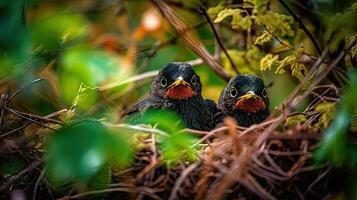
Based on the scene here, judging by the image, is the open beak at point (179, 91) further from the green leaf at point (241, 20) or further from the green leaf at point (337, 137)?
the green leaf at point (337, 137)


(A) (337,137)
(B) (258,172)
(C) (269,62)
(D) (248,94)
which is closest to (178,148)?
(B) (258,172)

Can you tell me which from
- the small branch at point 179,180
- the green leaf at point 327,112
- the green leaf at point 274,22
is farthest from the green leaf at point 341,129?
the green leaf at point 274,22

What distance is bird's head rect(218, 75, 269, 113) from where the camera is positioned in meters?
3.78

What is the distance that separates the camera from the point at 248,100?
3775 millimetres

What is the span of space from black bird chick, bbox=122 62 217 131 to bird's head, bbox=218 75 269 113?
193mm

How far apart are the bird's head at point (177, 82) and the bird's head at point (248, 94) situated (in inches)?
9.5

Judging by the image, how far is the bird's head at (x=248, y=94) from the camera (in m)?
3.78

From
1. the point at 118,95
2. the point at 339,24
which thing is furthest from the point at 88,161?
the point at 118,95

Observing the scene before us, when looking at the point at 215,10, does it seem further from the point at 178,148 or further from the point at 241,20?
the point at 178,148

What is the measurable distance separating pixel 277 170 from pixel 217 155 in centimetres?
23

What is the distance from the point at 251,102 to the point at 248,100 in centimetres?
2

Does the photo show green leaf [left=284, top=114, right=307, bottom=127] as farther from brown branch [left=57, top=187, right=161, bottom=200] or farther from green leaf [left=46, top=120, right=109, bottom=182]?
green leaf [left=46, top=120, right=109, bottom=182]

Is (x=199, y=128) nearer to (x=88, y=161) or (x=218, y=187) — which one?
(x=218, y=187)

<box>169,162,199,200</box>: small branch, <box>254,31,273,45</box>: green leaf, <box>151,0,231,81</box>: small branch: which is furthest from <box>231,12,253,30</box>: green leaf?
<box>169,162,199,200</box>: small branch
